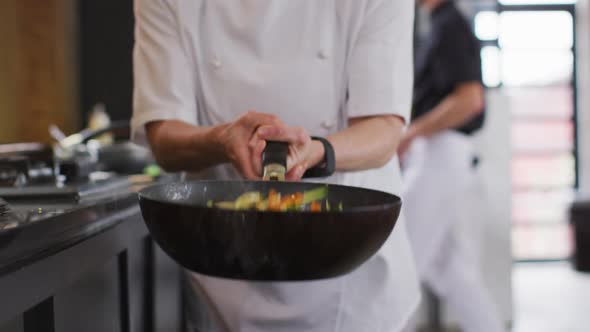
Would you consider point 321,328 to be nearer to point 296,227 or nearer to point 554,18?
point 296,227

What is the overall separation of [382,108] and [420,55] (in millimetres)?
2258

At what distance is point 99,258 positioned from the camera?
1089 millimetres

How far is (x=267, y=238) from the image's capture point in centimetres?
73

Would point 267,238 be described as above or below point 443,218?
above

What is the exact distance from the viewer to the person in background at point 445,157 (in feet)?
10.4

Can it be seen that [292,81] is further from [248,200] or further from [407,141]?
[407,141]

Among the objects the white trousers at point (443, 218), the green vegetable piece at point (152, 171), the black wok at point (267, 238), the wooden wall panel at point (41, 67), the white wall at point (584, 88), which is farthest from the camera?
the white wall at point (584, 88)

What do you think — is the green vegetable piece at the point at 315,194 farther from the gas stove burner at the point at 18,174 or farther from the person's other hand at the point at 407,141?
the person's other hand at the point at 407,141

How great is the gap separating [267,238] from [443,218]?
9.19 feet

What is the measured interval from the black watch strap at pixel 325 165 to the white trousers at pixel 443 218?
229 centimetres

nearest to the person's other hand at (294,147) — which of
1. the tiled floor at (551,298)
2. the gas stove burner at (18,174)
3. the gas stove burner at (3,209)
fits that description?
the gas stove burner at (3,209)

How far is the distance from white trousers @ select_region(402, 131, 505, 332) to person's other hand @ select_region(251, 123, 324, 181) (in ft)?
7.65

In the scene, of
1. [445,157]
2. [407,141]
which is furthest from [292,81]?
[445,157]

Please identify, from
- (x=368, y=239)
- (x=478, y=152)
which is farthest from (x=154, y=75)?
(x=478, y=152)
